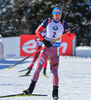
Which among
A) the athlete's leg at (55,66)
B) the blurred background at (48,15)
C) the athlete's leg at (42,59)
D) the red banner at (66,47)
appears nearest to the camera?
the athlete's leg at (55,66)

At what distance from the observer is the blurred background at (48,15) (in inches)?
1131

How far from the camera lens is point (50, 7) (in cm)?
2845

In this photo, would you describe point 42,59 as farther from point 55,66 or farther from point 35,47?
point 35,47

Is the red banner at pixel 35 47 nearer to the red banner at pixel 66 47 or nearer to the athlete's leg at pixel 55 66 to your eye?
the red banner at pixel 66 47

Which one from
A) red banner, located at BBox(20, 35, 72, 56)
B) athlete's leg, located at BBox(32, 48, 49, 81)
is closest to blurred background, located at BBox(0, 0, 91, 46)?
red banner, located at BBox(20, 35, 72, 56)

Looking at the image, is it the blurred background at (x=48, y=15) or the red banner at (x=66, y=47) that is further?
the blurred background at (x=48, y=15)

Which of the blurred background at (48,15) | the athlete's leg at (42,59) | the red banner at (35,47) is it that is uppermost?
the blurred background at (48,15)

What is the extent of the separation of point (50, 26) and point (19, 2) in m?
29.5

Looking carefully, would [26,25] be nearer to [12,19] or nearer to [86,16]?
[12,19]

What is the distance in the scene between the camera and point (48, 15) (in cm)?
2788

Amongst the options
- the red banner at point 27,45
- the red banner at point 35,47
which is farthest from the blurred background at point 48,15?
the red banner at point 35,47

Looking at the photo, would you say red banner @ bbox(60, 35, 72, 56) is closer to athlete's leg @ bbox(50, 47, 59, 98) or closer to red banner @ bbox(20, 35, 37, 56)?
red banner @ bbox(20, 35, 37, 56)

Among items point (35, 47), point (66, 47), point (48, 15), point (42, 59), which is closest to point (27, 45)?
point (35, 47)

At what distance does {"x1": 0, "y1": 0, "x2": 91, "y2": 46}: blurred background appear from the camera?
28719 mm
